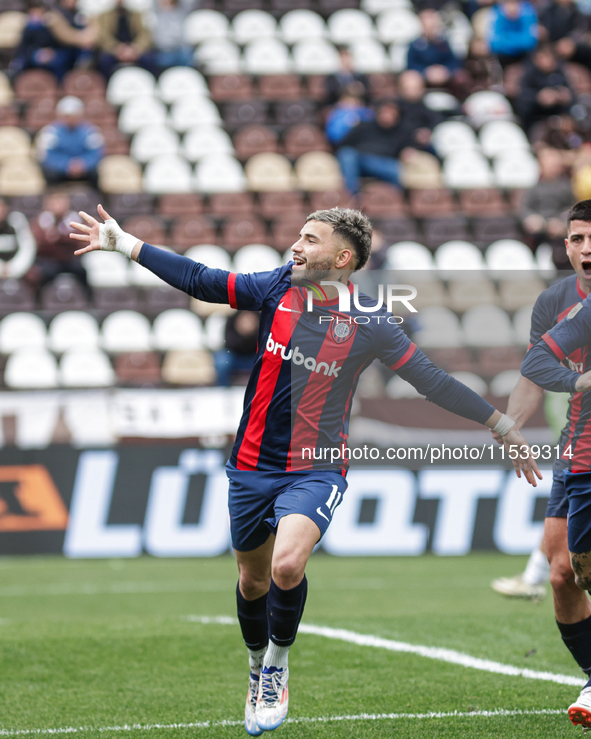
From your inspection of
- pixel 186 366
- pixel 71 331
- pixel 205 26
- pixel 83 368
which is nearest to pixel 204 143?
pixel 205 26

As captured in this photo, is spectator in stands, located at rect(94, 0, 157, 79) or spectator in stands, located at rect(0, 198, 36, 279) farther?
spectator in stands, located at rect(94, 0, 157, 79)

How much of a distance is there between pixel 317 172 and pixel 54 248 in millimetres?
4620

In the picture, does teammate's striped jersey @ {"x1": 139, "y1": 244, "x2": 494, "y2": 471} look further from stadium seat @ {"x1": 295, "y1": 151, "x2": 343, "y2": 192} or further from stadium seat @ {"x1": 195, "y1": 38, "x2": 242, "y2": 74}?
stadium seat @ {"x1": 195, "y1": 38, "x2": 242, "y2": 74}

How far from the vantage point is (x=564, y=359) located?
4.32m

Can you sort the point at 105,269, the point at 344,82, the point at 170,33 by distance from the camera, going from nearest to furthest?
the point at 105,269, the point at 344,82, the point at 170,33

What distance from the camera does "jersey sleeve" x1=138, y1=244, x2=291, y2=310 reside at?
14.5 ft

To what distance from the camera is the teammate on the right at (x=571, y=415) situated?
164 inches

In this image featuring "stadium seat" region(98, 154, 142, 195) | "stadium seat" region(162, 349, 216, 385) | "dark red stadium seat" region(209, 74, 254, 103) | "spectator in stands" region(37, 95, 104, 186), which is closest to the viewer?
"stadium seat" region(162, 349, 216, 385)

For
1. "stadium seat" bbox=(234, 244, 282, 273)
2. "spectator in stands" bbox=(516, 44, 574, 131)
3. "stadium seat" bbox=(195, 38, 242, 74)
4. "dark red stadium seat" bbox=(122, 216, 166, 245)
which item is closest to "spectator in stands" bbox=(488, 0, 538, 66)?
"spectator in stands" bbox=(516, 44, 574, 131)

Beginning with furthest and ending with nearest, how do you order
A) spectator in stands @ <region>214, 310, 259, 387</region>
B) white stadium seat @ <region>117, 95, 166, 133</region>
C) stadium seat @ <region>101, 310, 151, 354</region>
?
white stadium seat @ <region>117, 95, 166, 133</region>
stadium seat @ <region>101, 310, 151, 354</region>
spectator in stands @ <region>214, 310, 259, 387</region>

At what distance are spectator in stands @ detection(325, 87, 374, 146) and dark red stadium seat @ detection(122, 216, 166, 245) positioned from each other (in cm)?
327

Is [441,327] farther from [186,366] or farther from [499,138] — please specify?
[499,138]

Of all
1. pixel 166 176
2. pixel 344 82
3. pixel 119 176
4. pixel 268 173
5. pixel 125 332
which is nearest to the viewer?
pixel 125 332

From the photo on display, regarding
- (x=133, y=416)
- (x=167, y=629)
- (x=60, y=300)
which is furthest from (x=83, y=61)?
A: (x=167, y=629)
